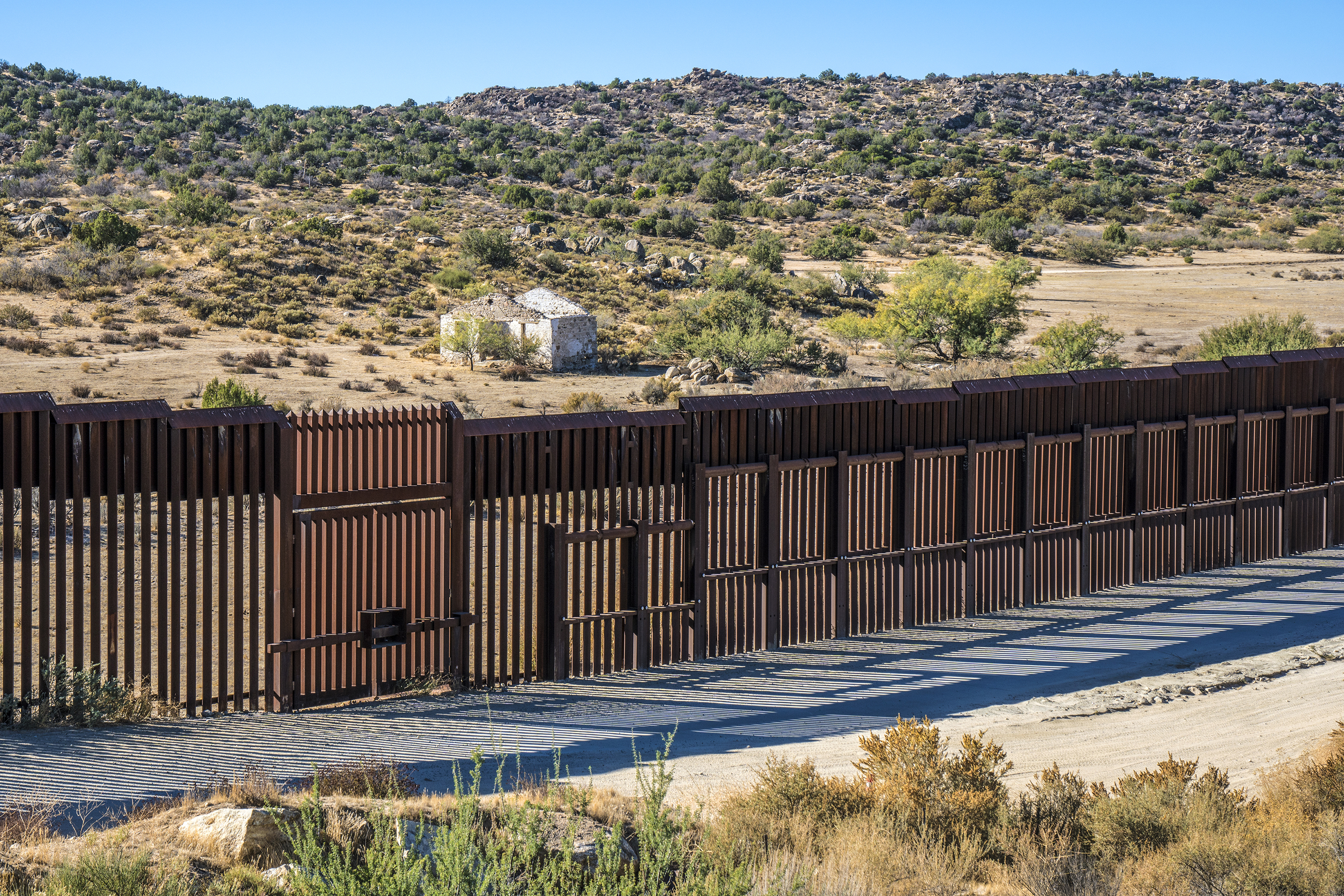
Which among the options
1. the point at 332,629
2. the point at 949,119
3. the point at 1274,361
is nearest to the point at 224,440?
the point at 332,629

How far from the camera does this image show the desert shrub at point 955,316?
1528 inches

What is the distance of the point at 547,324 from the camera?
119 ft

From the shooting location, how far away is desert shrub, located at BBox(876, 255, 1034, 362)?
127 ft

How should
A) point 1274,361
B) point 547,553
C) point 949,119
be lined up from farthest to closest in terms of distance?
point 949,119 → point 1274,361 → point 547,553

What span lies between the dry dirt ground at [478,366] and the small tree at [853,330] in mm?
638

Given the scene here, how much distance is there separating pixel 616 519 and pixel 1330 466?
10.4m

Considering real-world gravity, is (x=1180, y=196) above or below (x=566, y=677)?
above

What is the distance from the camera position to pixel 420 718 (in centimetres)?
983

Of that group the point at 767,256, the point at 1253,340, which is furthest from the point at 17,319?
the point at 1253,340

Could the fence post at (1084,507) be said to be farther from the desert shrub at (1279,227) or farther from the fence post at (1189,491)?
the desert shrub at (1279,227)

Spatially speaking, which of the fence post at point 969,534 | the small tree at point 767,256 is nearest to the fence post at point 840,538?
the fence post at point 969,534

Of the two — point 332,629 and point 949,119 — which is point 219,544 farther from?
point 949,119

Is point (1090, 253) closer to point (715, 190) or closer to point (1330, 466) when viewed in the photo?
point (715, 190)

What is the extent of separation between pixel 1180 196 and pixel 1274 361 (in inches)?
2882
